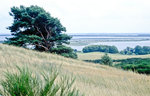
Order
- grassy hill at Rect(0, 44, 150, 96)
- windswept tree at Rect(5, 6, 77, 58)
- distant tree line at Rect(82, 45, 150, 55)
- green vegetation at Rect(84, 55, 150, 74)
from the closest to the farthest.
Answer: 1. grassy hill at Rect(0, 44, 150, 96)
2. green vegetation at Rect(84, 55, 150, 74)
3. windswept tree at Rect(5, 6, 77, 58)
4. distant tree line at Rect(82, 45, 150, 55)

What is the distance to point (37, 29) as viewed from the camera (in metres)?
24.7

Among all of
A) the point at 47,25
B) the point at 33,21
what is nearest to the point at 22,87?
the point at 33,21

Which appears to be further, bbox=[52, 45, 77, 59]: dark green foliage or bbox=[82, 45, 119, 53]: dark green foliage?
bbox=[82, 45, 119, 53]: dark green foliage

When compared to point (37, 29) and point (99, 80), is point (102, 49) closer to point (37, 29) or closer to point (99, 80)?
point (37, 29)

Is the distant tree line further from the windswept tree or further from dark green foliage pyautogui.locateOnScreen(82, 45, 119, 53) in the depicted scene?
the windswept tree

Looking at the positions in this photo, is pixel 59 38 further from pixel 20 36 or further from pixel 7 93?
pixel 7 93

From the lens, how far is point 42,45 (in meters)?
24.6

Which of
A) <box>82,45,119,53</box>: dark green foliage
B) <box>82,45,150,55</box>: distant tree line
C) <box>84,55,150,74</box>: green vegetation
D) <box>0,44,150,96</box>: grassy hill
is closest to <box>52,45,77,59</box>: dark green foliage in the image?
<box>84,55,150,74</box>: green vegetation

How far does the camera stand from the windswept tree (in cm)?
2264

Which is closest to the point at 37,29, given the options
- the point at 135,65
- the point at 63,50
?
the point at 63,50

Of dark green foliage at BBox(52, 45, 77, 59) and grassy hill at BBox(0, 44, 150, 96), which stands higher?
grassy hill at BBox(0, 44, 150, 96)

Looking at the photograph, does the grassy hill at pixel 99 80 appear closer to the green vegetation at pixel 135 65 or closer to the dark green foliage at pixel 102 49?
the green vegetation at pixel 135 65

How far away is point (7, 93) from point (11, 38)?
72.8 ft

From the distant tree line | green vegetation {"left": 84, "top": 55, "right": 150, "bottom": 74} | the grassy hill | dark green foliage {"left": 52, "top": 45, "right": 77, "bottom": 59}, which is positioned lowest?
the distant tree line
